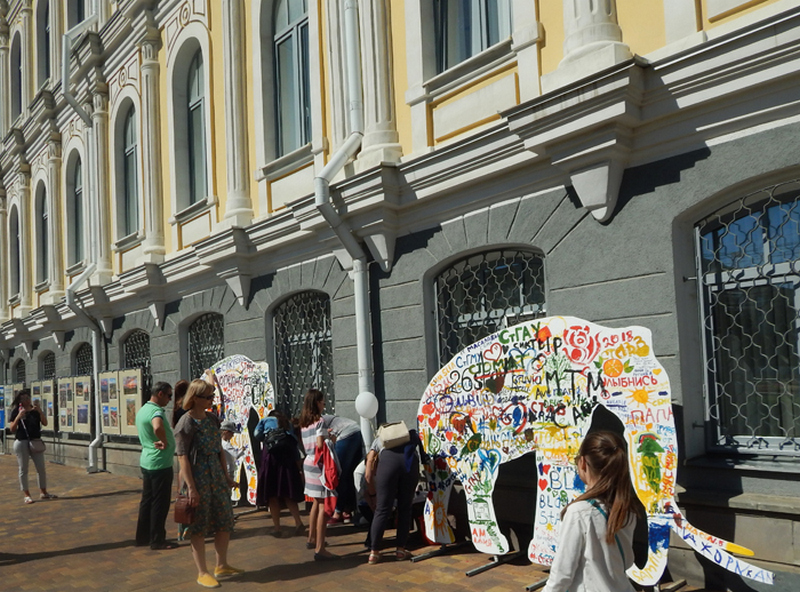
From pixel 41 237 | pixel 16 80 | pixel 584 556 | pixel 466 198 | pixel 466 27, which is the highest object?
pixel 16 80

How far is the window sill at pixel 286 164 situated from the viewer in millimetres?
9664

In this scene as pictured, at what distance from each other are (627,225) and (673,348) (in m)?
1.00

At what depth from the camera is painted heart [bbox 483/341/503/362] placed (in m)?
6.28

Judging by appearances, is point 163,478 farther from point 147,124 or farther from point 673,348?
point 147,124

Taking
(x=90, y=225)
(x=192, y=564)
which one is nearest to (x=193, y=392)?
(x=192, y=564)

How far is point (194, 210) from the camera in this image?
40.2 ft

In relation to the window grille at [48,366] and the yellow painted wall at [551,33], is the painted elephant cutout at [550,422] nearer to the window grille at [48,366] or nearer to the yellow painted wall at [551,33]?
the yellow painted wall at [551,33]

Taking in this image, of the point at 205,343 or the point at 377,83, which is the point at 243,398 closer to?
the point at 205,343

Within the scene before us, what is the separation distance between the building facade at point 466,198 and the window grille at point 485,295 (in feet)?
0.07

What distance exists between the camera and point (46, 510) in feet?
35.3

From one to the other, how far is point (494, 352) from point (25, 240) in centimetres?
1825

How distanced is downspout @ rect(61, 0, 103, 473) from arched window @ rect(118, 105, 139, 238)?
79 centimetres

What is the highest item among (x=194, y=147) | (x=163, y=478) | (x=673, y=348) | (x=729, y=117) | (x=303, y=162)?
(x=194, y=147)

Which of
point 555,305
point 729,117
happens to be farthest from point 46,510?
point 729,117
